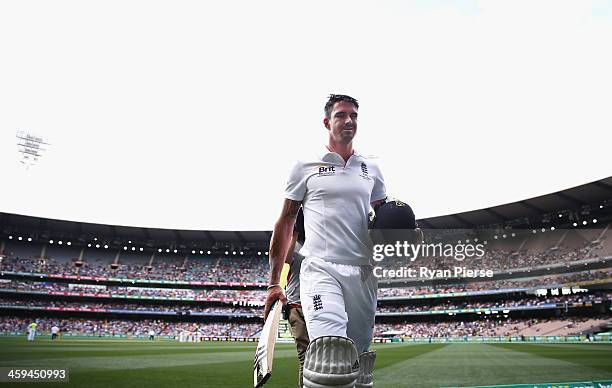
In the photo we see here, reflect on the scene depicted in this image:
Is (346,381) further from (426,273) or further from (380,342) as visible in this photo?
(426,273)

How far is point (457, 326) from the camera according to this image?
44.8m

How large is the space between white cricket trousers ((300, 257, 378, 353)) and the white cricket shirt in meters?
0.09

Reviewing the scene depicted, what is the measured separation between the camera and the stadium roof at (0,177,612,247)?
4059 cm

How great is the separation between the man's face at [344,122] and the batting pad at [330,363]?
1.44 metres

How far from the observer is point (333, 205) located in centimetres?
306

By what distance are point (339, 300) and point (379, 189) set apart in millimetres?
1071

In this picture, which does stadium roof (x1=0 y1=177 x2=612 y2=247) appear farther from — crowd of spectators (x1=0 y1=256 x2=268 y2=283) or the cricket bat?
the cricket bat

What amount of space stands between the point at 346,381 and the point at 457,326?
4669 centimetres

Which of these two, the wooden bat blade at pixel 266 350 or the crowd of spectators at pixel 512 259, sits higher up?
the crowd of spectators at pixel 512 259

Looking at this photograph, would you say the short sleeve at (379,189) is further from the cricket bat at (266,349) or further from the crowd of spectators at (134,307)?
the crowd of spectators at (134,307)

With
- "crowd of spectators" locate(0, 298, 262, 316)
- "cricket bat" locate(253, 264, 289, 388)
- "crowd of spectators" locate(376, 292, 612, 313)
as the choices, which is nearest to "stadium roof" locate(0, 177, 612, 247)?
"crowd of spectators" locate(376, 292, 612, 313)

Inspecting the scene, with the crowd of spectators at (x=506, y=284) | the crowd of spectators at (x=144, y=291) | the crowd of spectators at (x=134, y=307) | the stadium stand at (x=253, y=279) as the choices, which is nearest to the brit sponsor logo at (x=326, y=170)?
the stadium stand at (x=253, y=279)

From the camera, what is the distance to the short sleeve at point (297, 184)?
3143 mm

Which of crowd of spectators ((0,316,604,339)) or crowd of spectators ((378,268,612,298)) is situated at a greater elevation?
crowd of spectators ((378,268,612,298))
